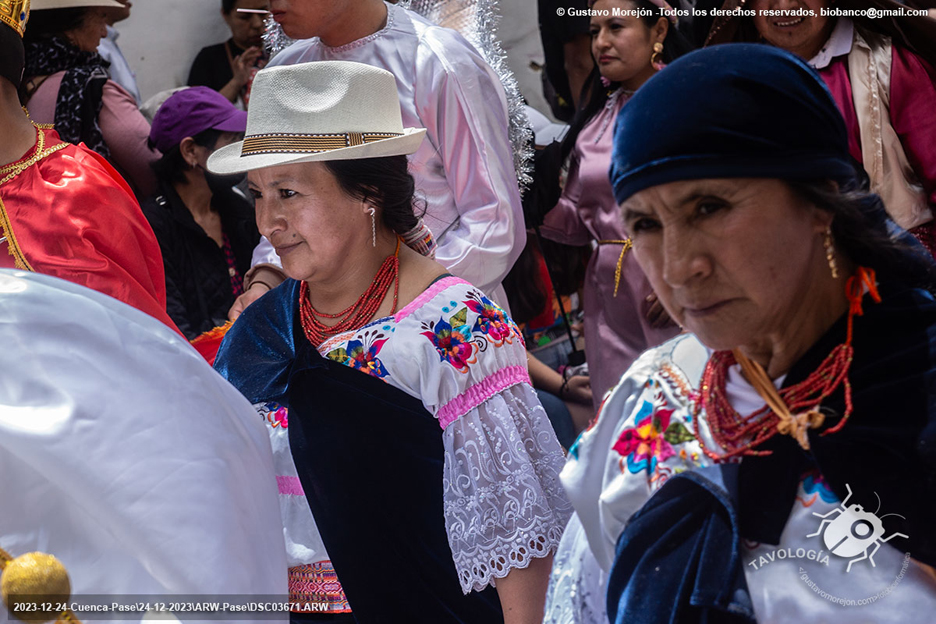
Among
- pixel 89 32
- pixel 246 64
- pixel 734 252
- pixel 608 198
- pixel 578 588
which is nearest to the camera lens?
pixel 734 252

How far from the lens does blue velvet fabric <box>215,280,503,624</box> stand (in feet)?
8.02

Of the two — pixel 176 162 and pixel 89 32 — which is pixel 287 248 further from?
pixel 89 32

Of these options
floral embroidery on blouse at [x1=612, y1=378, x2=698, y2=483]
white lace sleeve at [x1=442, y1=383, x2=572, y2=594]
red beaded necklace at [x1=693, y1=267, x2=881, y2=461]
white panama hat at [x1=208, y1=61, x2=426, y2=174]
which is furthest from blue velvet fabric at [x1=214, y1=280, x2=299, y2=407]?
red beaded necklace at [x1=693, y1=267, x2=881, y2=461]

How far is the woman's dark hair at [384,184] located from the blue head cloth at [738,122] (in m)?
1.16

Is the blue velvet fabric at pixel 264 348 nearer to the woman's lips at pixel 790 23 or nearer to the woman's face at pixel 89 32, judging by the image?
the woman's lips at pixel 790 23

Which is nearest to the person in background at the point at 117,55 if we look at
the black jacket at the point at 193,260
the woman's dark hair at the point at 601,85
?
the black jacket at the point at 193,260

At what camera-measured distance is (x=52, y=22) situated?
175 inches

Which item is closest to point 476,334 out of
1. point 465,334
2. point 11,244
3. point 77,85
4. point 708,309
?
point 465,334

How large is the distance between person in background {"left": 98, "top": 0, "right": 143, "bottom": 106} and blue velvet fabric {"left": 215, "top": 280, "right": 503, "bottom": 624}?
316cm

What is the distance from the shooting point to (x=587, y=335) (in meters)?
4.26

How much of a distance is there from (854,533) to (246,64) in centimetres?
446

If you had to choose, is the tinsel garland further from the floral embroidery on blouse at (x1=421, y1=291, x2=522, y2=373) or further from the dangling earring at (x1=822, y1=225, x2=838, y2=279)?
the dangling earring at (x1=822, y1=225, x2=838, y2=279)

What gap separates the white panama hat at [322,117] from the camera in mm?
2629

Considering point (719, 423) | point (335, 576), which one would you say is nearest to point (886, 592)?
point (719, 423)
